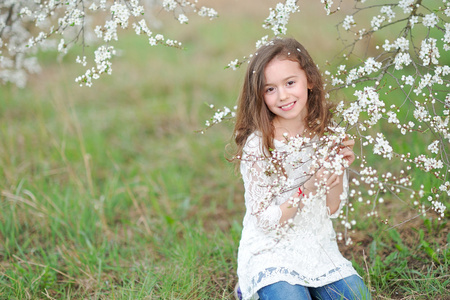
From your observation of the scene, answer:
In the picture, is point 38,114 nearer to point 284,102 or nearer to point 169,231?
point 169,231

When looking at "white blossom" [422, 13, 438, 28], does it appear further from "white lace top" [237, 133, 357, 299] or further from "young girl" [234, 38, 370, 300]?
"white lace top" [237, 133, 357, 299]

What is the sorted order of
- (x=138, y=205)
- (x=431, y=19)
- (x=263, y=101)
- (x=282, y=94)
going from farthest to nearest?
(x=138, y=205) < (x=263, y=101) < (x=282, y=94) < (x=431, y=19)

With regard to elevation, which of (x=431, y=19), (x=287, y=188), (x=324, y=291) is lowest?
(x=324, y=291)

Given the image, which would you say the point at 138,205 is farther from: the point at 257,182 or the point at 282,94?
the point at 282,94

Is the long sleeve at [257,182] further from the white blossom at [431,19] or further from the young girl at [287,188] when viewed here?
the white blossom at [431,19]

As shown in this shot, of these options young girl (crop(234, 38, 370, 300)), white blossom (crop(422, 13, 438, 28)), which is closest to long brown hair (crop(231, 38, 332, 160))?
young girl (crop(234, 38, 370, 300))

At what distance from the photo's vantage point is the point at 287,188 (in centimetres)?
204

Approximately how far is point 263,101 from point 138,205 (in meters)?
1.91

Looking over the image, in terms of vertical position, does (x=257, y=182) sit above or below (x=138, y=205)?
above

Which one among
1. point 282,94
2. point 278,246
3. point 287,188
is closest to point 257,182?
point 287,188

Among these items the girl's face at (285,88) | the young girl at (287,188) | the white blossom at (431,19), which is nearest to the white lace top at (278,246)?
the young girl at (287,188)

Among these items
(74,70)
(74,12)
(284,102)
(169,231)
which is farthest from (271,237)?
(74,70)

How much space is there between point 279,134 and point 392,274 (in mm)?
1019

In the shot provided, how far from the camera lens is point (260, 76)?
2.24 meters
